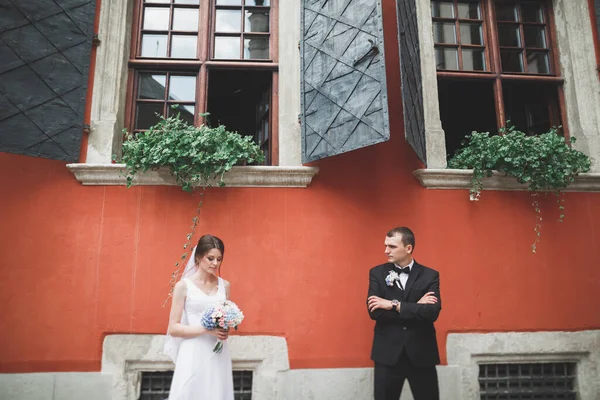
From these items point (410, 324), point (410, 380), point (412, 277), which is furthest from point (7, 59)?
point (410, 380)

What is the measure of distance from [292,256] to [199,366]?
4.95 feet

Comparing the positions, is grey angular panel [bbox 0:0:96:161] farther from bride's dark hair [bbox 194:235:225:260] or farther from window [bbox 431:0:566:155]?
window [bbox 431:0:566:155]

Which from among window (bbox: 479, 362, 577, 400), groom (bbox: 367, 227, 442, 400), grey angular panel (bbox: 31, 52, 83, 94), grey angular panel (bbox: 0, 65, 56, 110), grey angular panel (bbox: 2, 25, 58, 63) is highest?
grey angular panel (bbox: 2, 25, 58, 63)

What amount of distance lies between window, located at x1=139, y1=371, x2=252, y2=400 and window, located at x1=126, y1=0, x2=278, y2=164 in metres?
2.35

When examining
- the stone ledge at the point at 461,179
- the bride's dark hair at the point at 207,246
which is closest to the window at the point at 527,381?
the stone ledge at the point at 461,179

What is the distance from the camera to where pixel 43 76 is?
4359mm

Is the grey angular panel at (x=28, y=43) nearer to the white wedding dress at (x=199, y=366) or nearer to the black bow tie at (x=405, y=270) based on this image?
the white wedding dress at (x=199, y=366)

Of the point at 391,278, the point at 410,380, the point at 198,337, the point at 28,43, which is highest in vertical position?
the point at 28,43

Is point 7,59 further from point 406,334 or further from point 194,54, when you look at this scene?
point 406,334

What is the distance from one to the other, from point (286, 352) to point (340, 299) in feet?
2.43

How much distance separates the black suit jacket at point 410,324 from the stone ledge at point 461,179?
1.42 metres

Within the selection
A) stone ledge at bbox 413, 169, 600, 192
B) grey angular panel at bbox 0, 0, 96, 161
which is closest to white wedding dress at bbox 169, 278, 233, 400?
grey angular panel at bbox 0, 0, 96, 161

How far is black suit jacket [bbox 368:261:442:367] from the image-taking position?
3111 mm

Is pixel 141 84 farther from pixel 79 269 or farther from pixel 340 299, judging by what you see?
pixel 340 299
